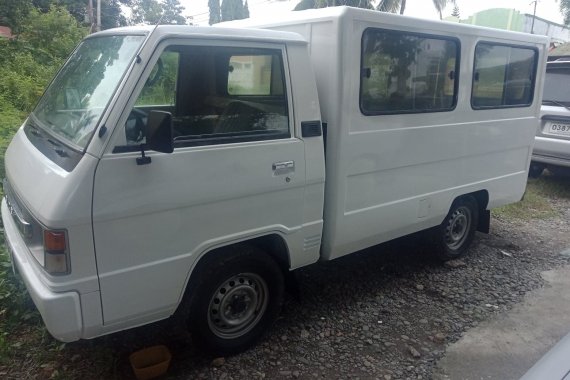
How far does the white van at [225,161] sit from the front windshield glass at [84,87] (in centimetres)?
1

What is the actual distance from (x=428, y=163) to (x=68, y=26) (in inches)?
572

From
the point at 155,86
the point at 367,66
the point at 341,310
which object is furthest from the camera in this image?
the point at 341,310

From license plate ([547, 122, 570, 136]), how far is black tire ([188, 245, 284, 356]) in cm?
595

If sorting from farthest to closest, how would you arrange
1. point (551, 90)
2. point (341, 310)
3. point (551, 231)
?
point (551, 90), point (551, 231), point (341, 310)

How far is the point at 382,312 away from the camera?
363cm

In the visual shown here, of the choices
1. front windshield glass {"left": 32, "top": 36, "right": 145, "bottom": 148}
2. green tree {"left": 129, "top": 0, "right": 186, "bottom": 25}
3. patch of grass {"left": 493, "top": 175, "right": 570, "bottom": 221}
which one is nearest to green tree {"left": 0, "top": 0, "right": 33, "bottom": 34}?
green tree {"left": 129, "top": 0, "right": 186, "bottom": 25}

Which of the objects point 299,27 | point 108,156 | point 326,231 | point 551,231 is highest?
point 299,27

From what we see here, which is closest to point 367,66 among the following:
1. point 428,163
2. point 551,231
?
point 428,163

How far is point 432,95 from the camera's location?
377cm

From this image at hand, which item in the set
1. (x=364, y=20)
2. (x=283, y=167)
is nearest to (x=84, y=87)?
(x=283, y=167)

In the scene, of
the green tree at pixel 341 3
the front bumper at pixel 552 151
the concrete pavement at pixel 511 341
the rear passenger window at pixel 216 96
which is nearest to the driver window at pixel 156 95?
the rear passenger window at pixel 216 96

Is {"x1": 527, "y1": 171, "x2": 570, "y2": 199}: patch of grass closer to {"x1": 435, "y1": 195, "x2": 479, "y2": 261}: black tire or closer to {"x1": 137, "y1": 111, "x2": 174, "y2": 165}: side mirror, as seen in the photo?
{"x1": 435, "y1": 195, "x2": 479, "y2": 261}: black tire

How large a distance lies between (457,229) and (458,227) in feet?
0.08

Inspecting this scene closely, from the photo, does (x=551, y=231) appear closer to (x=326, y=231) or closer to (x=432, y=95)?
(x=432, y=95)
